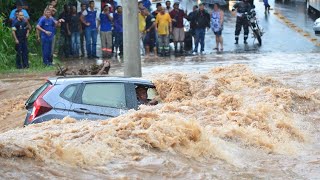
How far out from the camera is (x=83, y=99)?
37.9ft

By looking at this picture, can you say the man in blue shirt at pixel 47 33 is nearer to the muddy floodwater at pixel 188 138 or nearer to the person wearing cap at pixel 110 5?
the person wearing cap at pixel 110 5

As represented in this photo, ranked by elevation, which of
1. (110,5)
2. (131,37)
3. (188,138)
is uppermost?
(110,5)

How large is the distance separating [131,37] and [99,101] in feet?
12.0

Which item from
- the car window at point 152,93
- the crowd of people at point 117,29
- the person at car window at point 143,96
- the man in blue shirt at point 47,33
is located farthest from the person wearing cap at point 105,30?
the person at car window at point 143,96

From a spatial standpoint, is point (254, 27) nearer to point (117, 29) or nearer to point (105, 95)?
point (117, 29)

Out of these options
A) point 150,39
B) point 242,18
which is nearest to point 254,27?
point 242,18

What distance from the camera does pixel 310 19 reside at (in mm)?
33344

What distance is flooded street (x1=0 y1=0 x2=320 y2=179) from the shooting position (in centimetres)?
835

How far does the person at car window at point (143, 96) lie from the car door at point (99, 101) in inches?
11.7

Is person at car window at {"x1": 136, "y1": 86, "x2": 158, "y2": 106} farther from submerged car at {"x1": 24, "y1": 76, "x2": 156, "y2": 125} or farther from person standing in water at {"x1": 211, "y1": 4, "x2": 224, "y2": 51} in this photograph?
person standing in water at {"x1": 211, "y1": 4, "x2": 224, "y2": 51}

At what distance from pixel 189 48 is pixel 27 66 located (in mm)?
6502

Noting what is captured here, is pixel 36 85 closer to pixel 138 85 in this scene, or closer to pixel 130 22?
pixel 130 22

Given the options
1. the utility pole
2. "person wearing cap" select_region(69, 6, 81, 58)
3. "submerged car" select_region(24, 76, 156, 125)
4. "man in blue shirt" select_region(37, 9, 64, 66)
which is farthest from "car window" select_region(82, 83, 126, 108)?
"person wearing cap" select_region(69, 6, 81, 58)

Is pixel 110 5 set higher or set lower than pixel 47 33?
higher
